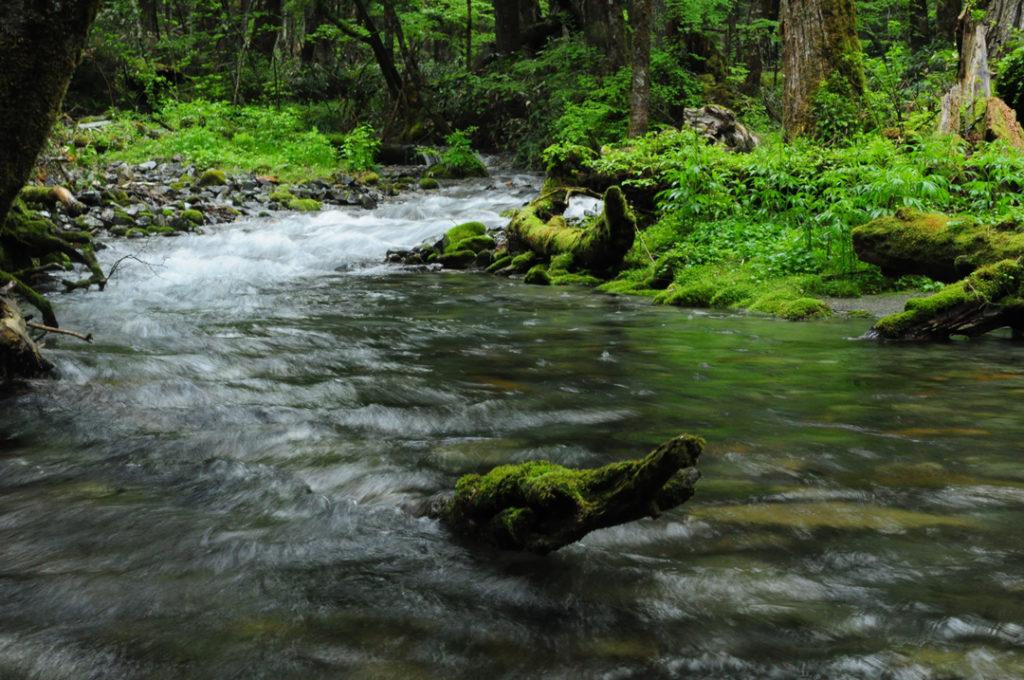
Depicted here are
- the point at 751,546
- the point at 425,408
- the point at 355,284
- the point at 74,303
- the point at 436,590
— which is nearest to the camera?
the point at 436,590

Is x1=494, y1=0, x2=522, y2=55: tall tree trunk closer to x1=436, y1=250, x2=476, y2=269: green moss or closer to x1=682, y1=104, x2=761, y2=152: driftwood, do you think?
x1=682, y1=104, x2=761, y2=152: driftwood

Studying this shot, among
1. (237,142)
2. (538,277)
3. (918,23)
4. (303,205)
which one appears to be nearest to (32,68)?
(538,277)

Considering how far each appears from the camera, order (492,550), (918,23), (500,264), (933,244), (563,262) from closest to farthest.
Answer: (492,550) → (933,244) → (563,262) → (500,264) → (918,23)

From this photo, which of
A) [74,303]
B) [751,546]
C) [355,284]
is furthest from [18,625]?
[355,284]

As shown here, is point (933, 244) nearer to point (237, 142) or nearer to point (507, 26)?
point (237, 142)

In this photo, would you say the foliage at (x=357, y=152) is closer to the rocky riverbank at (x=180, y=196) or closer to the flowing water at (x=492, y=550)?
the rocky riverbank at (x=180, y=196)

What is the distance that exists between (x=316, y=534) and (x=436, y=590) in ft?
2.07

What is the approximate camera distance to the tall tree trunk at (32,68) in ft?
10.00

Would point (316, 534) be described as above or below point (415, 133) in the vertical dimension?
below

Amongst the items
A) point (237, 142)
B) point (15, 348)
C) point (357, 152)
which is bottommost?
point (15, 348)

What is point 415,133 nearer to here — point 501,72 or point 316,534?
point 501,72

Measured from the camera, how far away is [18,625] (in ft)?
6.48

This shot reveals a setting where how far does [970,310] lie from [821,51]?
23.4 feet

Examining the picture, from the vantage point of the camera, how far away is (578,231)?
10250 millimetres
